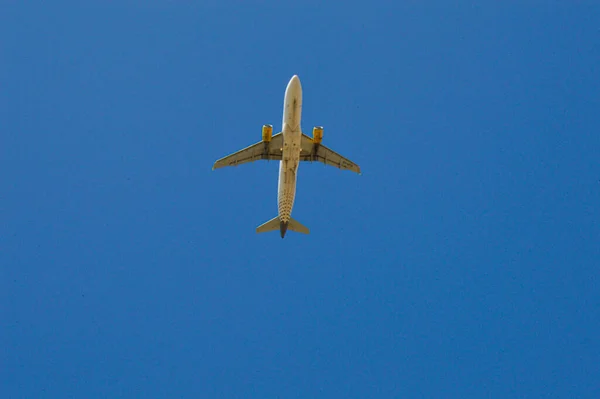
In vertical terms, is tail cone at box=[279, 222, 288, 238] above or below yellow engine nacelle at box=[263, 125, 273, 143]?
below

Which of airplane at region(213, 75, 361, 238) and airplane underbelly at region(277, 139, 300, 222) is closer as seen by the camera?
airplane at region(213, 75, 361, 238)

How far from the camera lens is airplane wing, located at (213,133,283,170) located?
5678 cm

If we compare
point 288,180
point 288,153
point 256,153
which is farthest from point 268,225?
point 288,153

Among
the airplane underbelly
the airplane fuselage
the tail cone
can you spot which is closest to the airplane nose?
the airplane fuselage

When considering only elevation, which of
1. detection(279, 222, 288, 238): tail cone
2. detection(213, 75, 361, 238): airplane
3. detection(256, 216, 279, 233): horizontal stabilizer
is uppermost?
detection(213, 75, 361, 238): airplane

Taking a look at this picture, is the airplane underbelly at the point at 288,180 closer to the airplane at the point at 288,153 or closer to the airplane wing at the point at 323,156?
the airplane at the point at 288,153

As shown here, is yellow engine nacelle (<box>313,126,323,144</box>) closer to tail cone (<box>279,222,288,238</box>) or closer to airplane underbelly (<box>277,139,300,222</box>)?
airplane underbelly (<box>277,139,300,222</box>)

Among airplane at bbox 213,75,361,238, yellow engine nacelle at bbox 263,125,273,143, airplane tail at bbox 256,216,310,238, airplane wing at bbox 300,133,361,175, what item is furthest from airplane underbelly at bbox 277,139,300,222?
airplane tail at bbox 256,216,310,238

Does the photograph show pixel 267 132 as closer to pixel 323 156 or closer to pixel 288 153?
pixel 288 153

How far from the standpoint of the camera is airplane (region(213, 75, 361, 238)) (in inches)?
2068

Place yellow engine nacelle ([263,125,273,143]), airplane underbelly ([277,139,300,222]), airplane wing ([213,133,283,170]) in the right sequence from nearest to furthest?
1. airplane underbelly ([277,139,300,222])
2. yellow engine nacelle ([263,125,273,143])
3. airplane wing ([213,133,283,170])

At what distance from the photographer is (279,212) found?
2307 inches

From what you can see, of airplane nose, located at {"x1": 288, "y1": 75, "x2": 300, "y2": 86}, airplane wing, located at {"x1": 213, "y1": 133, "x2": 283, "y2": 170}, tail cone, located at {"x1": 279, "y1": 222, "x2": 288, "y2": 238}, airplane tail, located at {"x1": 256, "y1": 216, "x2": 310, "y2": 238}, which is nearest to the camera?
airplane nose, located at {"x1": 288, "y1": 75, "x2": 300, "y2": 86}

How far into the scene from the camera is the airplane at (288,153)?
52.5 meters
